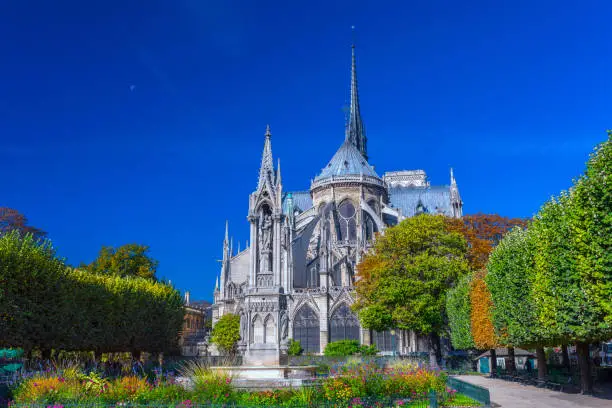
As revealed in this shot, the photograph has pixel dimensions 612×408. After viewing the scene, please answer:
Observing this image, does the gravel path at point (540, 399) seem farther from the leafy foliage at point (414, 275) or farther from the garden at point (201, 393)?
the leafy foliage at point (414, 275)

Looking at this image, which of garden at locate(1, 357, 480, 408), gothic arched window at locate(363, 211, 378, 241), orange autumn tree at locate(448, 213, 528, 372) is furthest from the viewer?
gothic arched window at locate(363, 211, 378, 241)

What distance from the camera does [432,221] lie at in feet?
150

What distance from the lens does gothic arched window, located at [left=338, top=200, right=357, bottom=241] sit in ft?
242

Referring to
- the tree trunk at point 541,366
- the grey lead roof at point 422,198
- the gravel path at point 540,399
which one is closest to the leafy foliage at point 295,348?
the tree trunk at point 541,366

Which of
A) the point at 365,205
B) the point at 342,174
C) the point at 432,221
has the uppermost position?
the point at 342,174

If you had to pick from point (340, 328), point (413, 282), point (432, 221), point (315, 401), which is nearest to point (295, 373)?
point (315, 401)

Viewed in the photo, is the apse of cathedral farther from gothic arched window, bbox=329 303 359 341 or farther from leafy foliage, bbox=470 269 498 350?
leafy foliage, bbox=470 269 498 350

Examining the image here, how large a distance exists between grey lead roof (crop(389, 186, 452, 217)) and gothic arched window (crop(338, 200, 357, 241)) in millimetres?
19302

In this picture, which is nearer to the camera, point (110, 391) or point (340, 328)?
point (110, 391)

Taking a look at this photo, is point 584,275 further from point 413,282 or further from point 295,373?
point 413,282

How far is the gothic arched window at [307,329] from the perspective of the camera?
60.8 meters

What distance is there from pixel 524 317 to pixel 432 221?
20.6 m

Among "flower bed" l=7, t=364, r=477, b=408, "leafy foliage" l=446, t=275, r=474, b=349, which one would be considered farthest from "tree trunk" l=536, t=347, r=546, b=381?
"flower bed" l=7, t=364, r=477, b=408

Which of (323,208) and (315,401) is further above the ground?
(323,208)
